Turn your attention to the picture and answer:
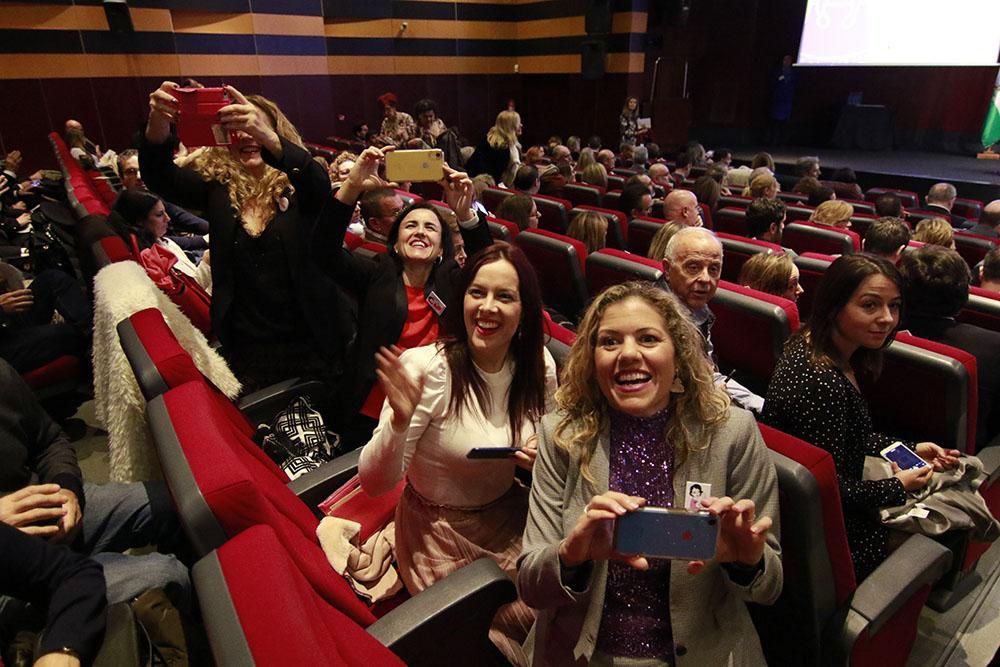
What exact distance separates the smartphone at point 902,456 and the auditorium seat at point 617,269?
0.87 metres

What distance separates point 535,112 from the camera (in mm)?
11203

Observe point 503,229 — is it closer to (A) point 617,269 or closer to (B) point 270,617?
(A) point 617,269

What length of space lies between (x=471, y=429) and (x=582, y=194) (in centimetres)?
394

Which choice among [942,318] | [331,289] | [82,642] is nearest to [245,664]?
[82,642]

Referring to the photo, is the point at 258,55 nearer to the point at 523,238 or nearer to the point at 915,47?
the point at 523,238

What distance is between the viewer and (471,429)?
1416 millimetres

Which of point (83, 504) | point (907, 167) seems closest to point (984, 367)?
point (83, 504)

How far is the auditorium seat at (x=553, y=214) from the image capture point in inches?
156

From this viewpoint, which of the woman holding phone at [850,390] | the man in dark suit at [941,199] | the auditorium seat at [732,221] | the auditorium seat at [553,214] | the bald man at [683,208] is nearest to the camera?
the woman holding phone at [850,390]

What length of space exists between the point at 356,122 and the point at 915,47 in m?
8.55

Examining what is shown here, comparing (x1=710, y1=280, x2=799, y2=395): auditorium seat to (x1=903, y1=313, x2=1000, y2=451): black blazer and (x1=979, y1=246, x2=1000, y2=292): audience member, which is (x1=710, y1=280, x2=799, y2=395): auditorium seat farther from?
(x1=979, y1=246, x2=1000, y2=292): audience member

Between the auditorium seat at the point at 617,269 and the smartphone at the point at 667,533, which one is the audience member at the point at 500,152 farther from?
Answer: the smartphone at the point at 667,533

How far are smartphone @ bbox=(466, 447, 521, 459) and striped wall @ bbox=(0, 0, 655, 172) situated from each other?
8.23 metres

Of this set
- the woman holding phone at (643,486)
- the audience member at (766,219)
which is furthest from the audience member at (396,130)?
the woman holding phone at (643,486)
